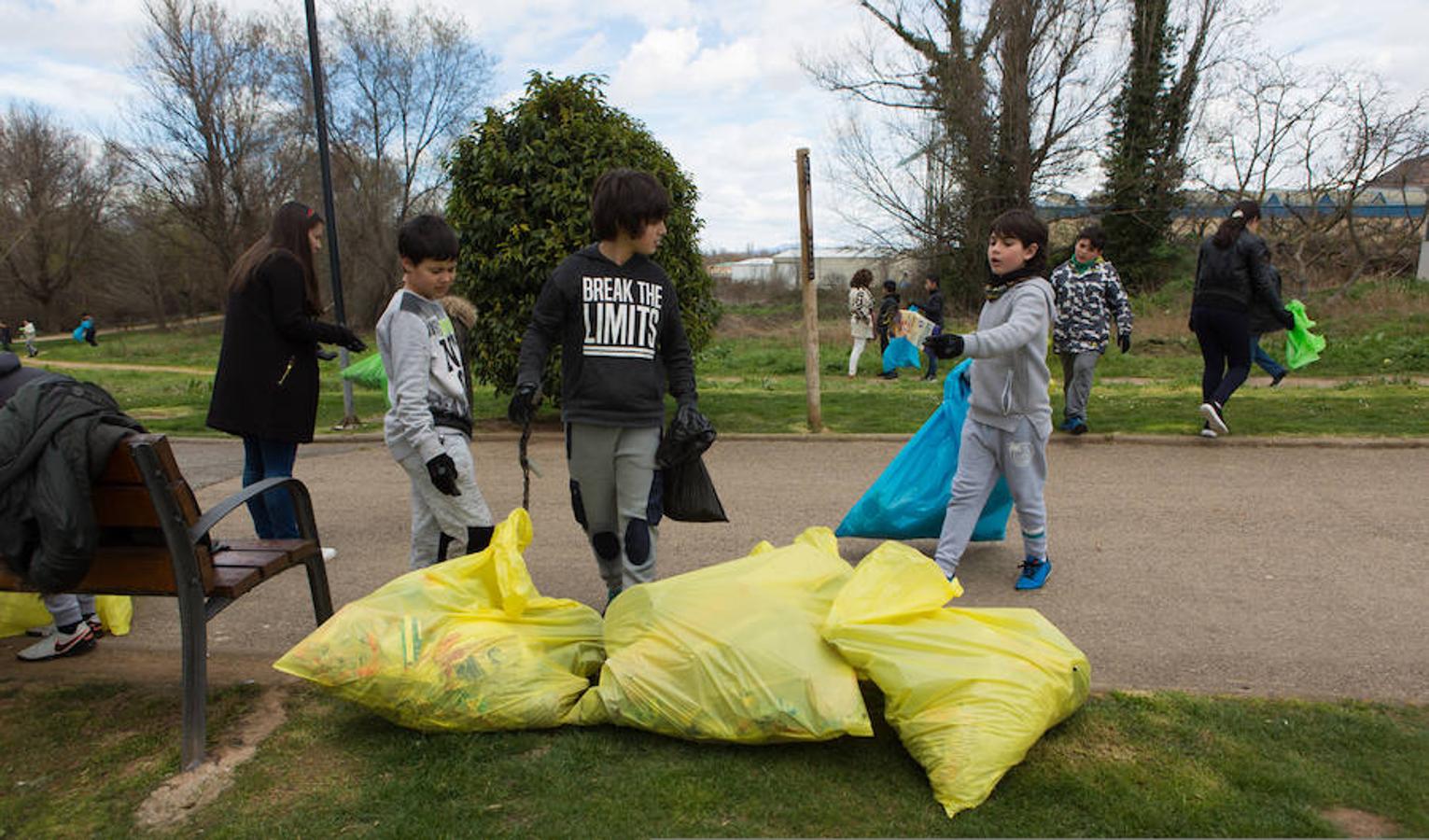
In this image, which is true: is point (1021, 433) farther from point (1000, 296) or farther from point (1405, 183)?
point (1405, 183)

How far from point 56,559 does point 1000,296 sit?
3.35m

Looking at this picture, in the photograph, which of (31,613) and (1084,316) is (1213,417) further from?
(31,613)

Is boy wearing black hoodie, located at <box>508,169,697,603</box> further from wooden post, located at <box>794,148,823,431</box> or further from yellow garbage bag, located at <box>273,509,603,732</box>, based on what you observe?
wooden post, located at <box>794,148,823,431</box>

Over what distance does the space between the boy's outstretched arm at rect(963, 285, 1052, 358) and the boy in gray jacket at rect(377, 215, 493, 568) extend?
1.91 m

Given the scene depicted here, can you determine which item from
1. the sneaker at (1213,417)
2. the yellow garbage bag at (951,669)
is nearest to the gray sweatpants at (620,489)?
the yellow garbage bag at (951,669)

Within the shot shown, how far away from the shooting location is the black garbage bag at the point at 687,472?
3.22 m

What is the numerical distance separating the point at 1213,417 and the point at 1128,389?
157 inches

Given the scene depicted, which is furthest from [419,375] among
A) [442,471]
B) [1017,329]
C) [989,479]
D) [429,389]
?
[989,479]

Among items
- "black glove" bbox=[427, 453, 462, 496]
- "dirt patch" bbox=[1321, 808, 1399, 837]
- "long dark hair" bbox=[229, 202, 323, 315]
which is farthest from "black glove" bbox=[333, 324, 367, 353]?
"dirt patch" bbox=[1321, 808, 1399, 837]

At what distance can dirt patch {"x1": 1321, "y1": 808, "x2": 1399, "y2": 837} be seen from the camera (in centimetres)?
223

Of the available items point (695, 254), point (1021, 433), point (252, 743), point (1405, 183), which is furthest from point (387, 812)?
point (1405, 183)

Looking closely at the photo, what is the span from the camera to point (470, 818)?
2346 mm

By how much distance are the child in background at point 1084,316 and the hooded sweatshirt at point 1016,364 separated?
365 centimetres

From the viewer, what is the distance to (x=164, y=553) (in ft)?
9.19
